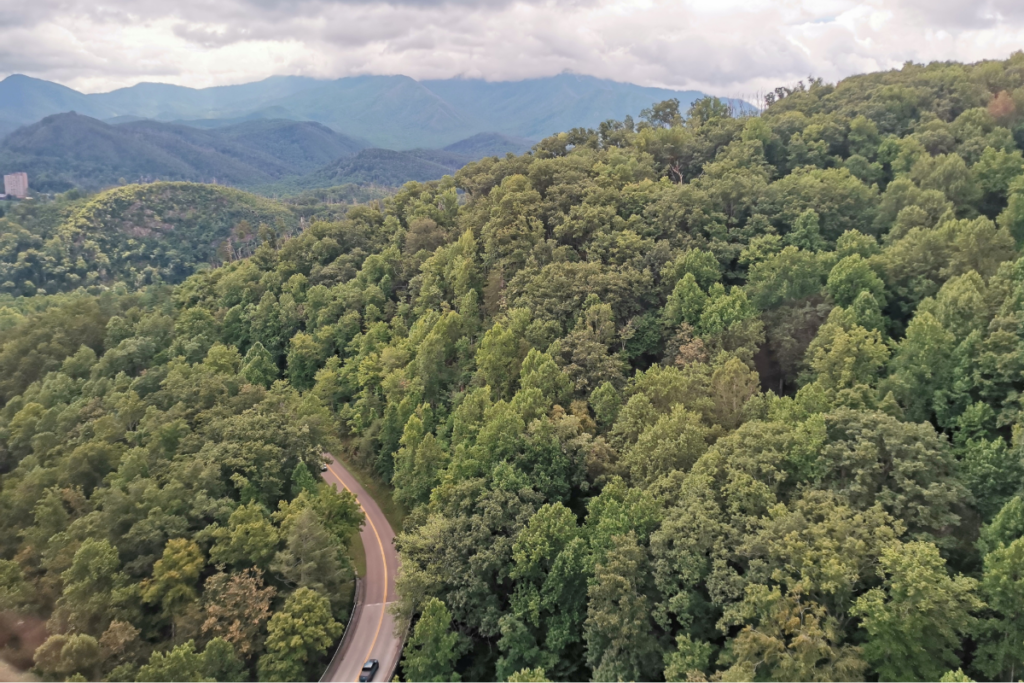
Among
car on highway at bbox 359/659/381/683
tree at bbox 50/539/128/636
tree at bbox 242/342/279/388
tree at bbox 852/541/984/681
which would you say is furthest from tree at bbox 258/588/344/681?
tree at bbox 242/342/279/388

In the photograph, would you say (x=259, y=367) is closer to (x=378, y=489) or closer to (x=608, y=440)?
(x=378, y=489)

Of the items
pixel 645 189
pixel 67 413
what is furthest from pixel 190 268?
pixel 645 189

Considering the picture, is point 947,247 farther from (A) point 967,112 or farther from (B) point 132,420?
(B) point 132,420

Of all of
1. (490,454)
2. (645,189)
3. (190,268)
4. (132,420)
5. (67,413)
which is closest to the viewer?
(490,454)

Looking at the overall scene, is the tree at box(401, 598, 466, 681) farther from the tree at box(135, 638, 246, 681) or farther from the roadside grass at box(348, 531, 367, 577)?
the roadside grass at box(348, 531, 367, 577)

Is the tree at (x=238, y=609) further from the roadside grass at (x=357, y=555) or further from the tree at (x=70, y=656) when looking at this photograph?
the roadside grass at (x=357, y=555)
